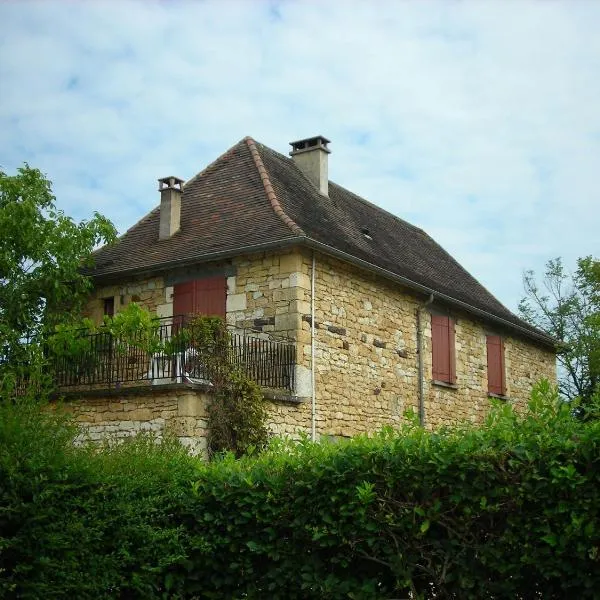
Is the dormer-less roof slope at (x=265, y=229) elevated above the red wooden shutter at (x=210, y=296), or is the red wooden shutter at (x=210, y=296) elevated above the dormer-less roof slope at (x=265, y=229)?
the dormer-less roof slope at (x=265, y=229)

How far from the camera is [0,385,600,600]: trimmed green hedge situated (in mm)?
6805

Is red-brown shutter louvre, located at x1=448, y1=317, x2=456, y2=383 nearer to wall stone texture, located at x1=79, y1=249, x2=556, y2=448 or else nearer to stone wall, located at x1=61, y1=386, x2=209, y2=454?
wall stone texture, located at x1=79, y1=249, x2=556, y2=448

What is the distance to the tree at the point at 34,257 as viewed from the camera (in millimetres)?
16000

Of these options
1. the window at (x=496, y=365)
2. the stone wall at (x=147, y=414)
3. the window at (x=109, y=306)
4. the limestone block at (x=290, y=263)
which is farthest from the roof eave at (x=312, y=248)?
the stone wall at (x=147, y=414)

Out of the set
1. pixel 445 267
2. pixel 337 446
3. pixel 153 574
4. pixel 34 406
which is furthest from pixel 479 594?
pixel 445 267

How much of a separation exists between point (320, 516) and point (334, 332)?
7.61 meters

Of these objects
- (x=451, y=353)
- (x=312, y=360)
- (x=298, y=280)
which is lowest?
(x=312, y=360)

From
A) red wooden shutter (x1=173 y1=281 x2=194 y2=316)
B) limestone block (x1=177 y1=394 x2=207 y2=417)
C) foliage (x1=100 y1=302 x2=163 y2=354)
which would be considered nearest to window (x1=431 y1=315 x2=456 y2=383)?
red wooden shutter (x1=173 y1=281 x2=194 y2=316)

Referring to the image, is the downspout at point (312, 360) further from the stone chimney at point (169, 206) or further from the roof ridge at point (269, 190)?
the stone chimney at point (169, 206)

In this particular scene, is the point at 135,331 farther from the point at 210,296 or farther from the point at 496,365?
the point at 496,365

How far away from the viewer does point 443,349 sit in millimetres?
18250

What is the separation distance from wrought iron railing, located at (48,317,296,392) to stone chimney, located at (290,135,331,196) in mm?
5210

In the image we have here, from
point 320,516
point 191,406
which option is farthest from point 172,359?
point 320,516

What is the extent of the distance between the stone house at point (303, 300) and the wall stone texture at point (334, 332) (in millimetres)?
23
